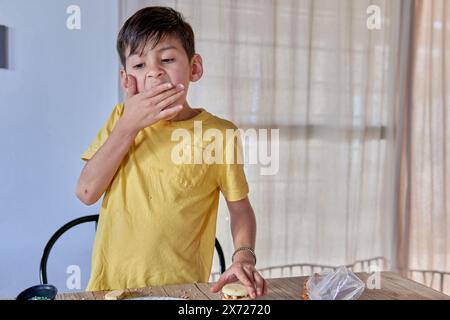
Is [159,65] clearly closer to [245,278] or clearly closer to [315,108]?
[245,278]

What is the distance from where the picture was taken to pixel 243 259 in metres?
0.73

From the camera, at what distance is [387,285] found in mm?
820

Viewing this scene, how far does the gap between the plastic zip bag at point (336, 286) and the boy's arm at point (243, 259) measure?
8cm

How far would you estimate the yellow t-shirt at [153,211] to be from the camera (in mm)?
804

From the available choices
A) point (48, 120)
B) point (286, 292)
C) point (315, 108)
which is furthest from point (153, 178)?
point (315, 108)

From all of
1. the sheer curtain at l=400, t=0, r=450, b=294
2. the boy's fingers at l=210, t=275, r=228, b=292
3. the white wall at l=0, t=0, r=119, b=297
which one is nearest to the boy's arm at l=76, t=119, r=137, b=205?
the boy's fingers at l=210, t=275, r=228, b=292

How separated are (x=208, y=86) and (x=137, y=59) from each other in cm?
101

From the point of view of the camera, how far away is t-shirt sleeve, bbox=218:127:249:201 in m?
0.85

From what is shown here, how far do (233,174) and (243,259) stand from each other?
17 cm

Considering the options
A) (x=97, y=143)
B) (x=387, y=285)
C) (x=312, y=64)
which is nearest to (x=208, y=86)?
(x=312, y=64)

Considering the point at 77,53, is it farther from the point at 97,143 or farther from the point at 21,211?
the point at 97,143

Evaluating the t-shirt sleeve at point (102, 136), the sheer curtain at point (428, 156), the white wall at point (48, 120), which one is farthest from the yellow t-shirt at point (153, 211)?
the sheer curtain at point (428, 156)

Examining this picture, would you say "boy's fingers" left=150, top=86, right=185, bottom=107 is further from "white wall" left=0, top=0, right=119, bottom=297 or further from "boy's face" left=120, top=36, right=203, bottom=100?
"white wall" left=0, top=0, right=119, bottom=297

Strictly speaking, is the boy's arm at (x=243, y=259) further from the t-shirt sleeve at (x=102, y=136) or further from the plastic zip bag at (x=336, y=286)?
the t-shirt sleeve at (x=102, y=136)
